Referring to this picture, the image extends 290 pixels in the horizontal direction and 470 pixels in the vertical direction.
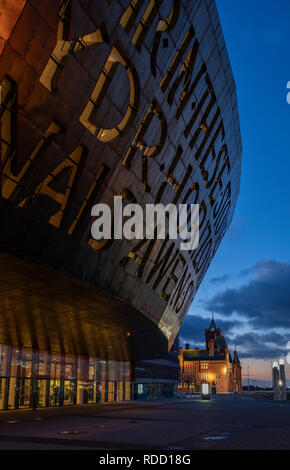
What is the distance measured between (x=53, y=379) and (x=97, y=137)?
29.9 meters

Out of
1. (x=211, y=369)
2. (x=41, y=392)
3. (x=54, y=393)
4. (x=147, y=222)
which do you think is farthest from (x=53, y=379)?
(x=211, y=369)

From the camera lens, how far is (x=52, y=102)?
47.4ft

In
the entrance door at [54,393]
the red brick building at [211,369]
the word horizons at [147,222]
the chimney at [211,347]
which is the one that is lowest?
the red brick building at [211,369]

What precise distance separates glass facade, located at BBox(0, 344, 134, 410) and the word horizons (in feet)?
58.6

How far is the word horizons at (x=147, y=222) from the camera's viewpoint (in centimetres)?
1923

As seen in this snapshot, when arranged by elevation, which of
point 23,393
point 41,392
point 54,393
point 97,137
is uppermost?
point 97,137

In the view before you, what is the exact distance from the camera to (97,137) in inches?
664

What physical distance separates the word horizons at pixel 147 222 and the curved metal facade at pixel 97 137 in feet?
1.50

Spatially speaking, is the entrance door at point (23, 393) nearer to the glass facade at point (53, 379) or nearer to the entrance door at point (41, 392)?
the glass facade at point (53, 379)

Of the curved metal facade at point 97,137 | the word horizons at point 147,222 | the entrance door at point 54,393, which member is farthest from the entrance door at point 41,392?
the word horizons at point 147,222

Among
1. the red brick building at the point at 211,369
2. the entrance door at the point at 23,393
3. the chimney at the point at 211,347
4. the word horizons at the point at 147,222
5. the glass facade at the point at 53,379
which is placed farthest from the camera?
the chimney at the point at 211,347

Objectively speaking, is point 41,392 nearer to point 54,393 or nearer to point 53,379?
point 53,379

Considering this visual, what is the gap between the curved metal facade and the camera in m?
13.9

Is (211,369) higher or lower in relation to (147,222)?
lower
